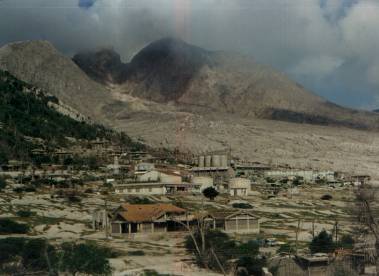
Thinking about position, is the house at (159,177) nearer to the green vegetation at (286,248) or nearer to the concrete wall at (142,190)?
the concrete wall at (142,190)

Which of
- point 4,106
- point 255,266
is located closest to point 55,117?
point 4,106

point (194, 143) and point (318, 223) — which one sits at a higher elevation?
point (194, 143)

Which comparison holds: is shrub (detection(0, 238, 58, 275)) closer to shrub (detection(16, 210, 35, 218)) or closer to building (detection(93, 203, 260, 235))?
building (detection(93, 203, 260, 235))

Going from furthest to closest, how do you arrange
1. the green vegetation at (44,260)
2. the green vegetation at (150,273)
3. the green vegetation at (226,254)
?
the green vegetation at (150,273) → the green vegetation at (226,254) → the green vegetation at (44,260)

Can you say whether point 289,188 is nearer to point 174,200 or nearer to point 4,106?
point 174,200

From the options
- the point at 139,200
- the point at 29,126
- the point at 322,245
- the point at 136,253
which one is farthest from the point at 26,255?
the point at 29,126

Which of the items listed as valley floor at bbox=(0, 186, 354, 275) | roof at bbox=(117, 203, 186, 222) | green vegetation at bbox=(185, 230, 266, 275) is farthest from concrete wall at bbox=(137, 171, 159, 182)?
green vegetation at bbox=(185, 230, 266, 275)

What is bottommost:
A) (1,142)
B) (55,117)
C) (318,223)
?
(318,223)

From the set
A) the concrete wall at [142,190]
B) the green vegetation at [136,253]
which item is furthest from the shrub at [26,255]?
the concrete wall at [142,190]
